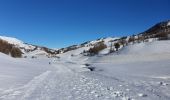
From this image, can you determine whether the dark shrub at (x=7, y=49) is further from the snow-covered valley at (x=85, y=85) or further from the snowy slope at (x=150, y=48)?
the snow-covered valley at (x=85, y=85)

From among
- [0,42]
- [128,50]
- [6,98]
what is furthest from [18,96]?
[0,42]

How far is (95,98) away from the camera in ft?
45.8

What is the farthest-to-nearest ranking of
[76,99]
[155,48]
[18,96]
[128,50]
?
1. [128,50]
2. [155,48]
3. [18,96]
4. [76,99]

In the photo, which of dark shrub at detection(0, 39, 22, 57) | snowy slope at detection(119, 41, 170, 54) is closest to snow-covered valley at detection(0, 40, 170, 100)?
snowy slope at detection(119, 41, 170, 54)

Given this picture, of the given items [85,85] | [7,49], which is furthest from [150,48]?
[85,85]

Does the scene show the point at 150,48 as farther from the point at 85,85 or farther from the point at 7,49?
the point at 85,85

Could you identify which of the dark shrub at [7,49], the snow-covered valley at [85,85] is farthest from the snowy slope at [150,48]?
the snow-covered valley at [85,85]

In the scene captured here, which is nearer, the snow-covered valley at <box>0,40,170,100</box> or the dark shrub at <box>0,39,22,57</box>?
the snow-covered valley at <box>0,40,170,100</box>

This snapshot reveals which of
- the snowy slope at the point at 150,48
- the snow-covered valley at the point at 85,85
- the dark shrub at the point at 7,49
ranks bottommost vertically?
the snow-covered valley at the point at 85,85

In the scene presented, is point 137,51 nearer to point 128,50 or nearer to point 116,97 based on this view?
point 128,50

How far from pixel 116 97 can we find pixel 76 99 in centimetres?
203

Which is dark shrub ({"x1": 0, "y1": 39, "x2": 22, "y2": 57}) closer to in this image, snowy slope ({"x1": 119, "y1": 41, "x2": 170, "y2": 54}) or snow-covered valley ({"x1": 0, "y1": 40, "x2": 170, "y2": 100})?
snowy slope ({"x1": 119, "y1": 41, "x2": 170, "y2": 54})

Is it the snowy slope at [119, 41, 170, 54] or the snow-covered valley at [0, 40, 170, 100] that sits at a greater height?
the snowy slope at [119, 41, 170, 54]

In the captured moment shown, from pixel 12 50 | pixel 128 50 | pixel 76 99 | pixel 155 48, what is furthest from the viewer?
pixel 12 50
